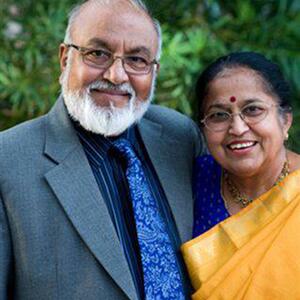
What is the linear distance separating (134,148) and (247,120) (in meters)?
0.46

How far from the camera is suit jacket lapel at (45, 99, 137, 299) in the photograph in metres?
2.23

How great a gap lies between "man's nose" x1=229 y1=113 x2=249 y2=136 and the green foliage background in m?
1.50

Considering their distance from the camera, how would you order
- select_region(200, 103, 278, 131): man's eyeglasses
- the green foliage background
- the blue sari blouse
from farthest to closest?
the green foliage background
the blue sari blouse
select_region(200, 103, 278, 131): man's eyeglasses

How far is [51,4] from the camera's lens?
4305 millimetres

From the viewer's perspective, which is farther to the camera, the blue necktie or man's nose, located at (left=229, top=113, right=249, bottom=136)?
man's nose, located at (left=229, top=113, right=249, bottom=136)

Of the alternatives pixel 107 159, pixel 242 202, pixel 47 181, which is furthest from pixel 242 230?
pixel 47 181

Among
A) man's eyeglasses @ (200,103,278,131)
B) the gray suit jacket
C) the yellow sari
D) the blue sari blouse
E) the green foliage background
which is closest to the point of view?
the gray suit jacket

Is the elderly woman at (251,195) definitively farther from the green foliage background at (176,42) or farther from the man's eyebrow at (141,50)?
the green foliage background at (176,42)

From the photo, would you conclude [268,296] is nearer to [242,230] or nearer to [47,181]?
[242,230]

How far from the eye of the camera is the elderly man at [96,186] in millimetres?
2227

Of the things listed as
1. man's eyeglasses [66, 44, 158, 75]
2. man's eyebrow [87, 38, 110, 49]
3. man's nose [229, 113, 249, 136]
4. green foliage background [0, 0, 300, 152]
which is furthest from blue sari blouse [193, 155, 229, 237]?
green foliage background [0, 0, 300, 152]

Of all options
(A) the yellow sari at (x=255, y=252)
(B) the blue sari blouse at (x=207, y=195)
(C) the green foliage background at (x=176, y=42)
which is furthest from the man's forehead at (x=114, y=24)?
(C) the green foliage background at (x=176, y=42)

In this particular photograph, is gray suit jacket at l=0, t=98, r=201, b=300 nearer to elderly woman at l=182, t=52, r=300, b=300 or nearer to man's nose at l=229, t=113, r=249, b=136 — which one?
elderly woman at l=182, t=52, r=300, b=300

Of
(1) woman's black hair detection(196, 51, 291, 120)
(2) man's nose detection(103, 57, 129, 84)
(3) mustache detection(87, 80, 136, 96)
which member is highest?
(1) woman's black hair detection(196, 51, 291, 120)
